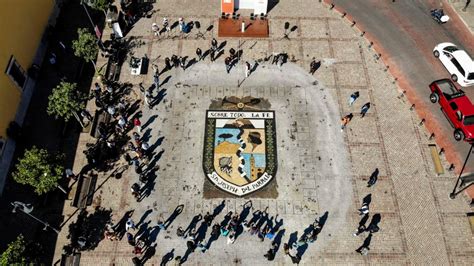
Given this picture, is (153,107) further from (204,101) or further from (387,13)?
(387,13)

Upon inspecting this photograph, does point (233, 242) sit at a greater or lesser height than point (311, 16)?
lesser

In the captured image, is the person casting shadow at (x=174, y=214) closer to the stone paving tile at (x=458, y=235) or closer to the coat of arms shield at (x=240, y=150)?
the coat of arms shield at (x=240, y=150)

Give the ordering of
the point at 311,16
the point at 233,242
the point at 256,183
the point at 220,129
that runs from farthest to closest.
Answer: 1. the point at 311,16
2. the point at 220,129
3. the point at 256,183
4. the point at 233,242

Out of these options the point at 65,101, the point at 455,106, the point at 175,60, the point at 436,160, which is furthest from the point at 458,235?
the point at 65,101

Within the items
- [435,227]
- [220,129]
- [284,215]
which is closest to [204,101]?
[220,129]

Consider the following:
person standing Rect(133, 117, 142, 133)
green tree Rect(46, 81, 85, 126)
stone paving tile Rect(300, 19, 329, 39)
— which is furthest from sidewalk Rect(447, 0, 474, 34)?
green tree Rect(46, 81, 85, 126)
